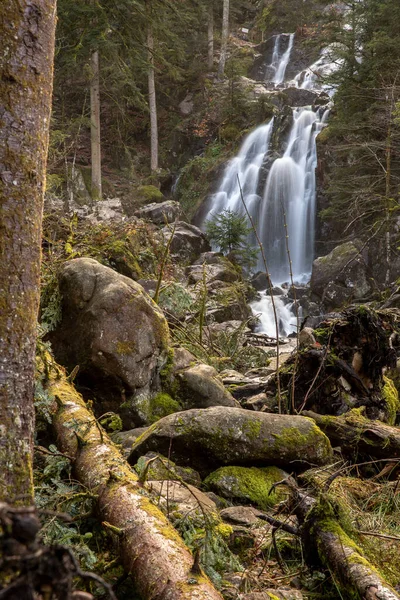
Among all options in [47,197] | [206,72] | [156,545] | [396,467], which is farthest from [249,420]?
[206,72]

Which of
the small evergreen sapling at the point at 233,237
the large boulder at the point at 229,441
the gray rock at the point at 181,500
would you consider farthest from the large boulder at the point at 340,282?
the gray rock at the point at 181,500

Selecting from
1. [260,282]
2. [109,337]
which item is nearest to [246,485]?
[109,337]

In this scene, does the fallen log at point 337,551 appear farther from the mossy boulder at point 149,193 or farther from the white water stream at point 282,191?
the mossy boulder at point 149,193

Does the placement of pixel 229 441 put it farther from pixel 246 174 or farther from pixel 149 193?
pixel 246 174

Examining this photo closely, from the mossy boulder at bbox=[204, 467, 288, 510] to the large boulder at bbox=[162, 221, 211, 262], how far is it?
12.2 meters

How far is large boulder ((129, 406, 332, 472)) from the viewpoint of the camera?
147 inches

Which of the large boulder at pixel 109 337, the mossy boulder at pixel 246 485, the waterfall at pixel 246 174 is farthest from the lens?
the waterfall at pixel 246 174

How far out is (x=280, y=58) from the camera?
3272 centimetres

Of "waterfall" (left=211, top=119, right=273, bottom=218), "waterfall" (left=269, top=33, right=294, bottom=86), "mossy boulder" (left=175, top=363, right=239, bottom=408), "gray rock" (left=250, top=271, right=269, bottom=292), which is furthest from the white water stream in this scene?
"mossy boulder" (left=175, top=363, right=239, bottom=408)

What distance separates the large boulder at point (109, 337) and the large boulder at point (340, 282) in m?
11.0

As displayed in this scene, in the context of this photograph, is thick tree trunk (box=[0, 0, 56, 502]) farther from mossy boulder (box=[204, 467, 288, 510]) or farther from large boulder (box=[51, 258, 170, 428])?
large boulder (box=[51, 258, 170, 428])

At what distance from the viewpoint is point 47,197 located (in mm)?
9742

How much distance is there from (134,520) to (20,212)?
143 cm

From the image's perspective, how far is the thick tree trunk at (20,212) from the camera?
1689 millimetres
